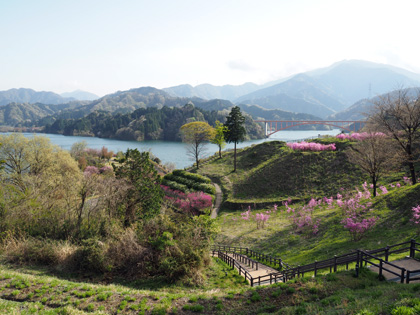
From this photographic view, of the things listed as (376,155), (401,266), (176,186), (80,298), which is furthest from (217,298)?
(176,186)

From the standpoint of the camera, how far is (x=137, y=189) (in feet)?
74.4

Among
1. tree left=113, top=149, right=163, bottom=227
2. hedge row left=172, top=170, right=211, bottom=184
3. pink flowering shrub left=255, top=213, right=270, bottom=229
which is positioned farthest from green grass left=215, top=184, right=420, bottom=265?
hedge row left=172, top=170, right=211, bottom=184

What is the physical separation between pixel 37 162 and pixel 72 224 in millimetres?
30631

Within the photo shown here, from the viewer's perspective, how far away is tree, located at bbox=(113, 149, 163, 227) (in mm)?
22656

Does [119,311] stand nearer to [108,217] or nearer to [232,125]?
[108,217]

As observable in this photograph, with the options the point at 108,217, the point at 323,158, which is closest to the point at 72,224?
the point at 108,217

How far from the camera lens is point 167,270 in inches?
571

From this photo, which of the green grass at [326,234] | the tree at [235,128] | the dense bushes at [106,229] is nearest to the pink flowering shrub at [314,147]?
the tree at [235,128]

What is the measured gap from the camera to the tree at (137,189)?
22656mm

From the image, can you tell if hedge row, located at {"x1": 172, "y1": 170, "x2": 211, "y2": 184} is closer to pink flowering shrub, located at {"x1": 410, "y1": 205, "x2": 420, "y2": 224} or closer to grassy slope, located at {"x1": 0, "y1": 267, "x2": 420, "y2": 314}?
pink flowering shrub, located at {"x1": 410, "y1": 205, "x2": 420, "y2": 224}

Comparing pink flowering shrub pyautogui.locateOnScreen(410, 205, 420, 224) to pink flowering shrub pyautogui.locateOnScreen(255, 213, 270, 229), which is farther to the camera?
pink flowering shrub pyautogui.locateOnScreen(255, 213, 270, 229)

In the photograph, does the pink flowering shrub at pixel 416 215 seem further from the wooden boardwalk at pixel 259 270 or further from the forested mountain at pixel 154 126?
the forested mountain at pixel 154 126

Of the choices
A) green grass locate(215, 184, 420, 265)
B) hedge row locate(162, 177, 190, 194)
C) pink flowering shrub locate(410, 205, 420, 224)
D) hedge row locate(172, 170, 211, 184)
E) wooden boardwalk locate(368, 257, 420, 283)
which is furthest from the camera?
hedge row locate(172, 170, 211, 184)

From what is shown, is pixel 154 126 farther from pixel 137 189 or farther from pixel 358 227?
pixel 358 227
